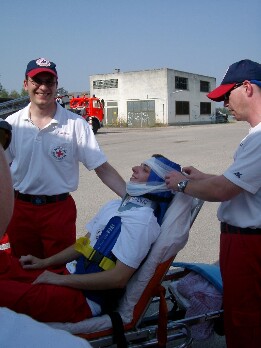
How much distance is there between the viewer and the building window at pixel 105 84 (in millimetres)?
50125

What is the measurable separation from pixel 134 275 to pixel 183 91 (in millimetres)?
50418

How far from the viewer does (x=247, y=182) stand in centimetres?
225

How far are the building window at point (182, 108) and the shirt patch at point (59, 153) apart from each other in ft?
158

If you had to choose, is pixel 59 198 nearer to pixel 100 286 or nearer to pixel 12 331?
pixel 100 286

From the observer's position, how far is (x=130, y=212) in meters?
2.67

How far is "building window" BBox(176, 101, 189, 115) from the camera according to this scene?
50825 millimetres

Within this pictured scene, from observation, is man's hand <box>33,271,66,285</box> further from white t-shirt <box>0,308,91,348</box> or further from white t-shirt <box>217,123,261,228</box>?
white t-shirt <box>0,308,91,348</box>

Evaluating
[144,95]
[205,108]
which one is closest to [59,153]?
[144,95]

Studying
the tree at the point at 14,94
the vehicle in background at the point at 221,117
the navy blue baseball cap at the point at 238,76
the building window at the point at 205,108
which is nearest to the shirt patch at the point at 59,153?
the navy blue baseball cap at the point at 238,76

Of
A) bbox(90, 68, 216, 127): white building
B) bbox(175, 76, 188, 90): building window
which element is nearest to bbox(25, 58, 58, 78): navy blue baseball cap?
bbox(90, 68, 216, 127): white building

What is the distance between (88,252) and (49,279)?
302 mm

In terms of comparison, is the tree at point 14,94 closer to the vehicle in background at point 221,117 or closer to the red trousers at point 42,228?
the vehicle in background at point 221,117

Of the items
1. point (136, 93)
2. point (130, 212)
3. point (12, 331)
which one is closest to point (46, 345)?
point (12, 331)

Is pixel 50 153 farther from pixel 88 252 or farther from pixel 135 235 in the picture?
pixel 135 235
